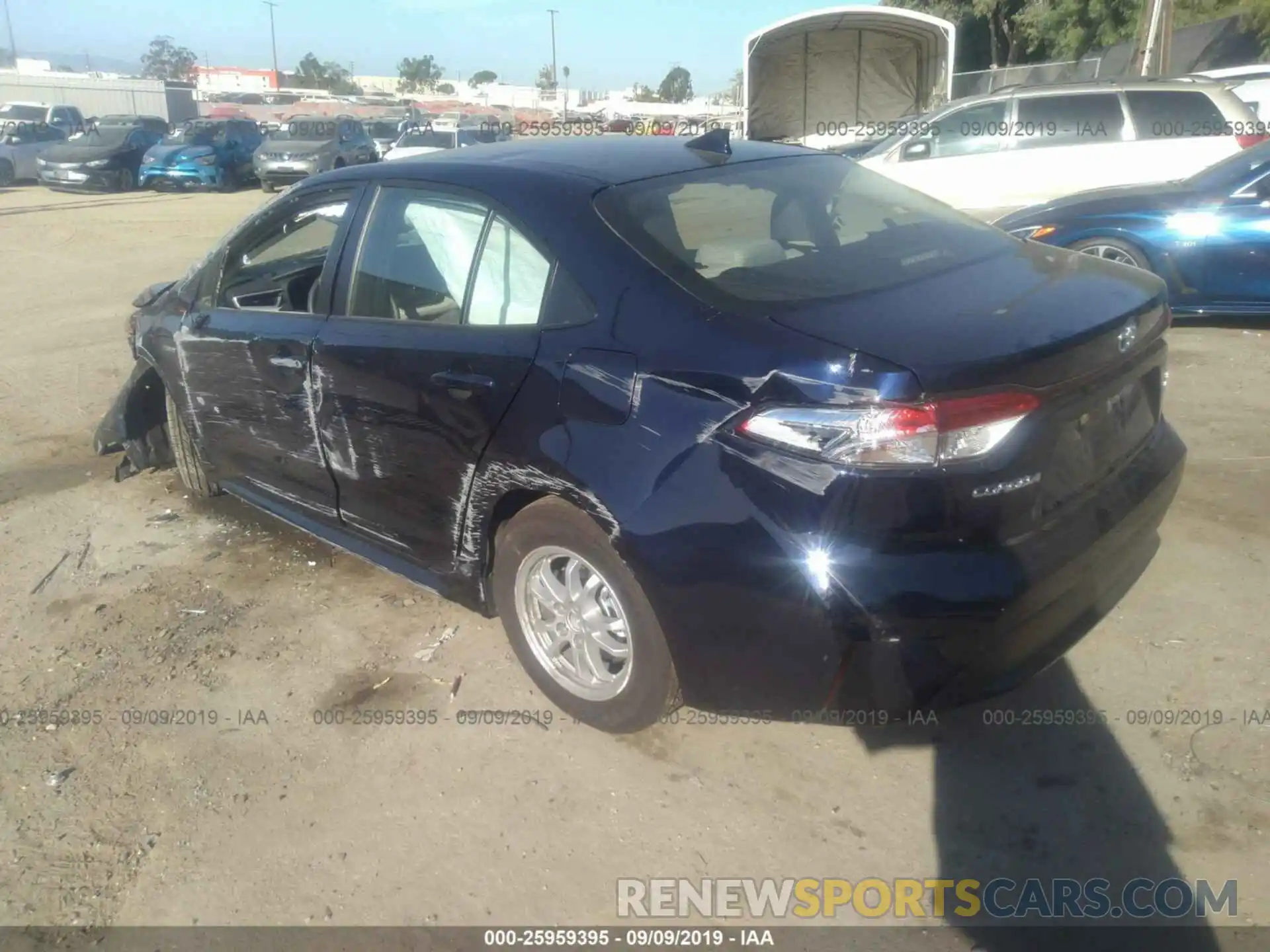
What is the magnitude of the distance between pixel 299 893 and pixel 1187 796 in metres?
2.43

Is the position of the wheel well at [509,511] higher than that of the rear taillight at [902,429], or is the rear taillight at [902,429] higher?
the rear taillight at [902,429]

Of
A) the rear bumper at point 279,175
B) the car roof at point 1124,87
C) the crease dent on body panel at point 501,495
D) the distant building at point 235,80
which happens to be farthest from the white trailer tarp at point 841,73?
the distant building at point 235,80

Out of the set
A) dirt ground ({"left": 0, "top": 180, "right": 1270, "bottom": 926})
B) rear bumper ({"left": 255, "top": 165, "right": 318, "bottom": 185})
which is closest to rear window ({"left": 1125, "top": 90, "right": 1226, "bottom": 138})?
dirt ground ({"left": 0, "top": 180, "right": 1270, "bottom": 926})

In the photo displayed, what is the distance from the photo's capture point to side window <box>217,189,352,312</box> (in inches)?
156

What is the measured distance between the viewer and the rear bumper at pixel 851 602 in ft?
8.14

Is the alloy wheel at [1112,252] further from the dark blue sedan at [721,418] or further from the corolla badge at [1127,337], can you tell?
the corolla badge at [1127,337]

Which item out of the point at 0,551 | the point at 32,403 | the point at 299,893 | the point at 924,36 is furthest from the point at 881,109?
the point at 299,893

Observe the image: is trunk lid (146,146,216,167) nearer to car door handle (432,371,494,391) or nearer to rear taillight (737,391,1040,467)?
car door handle (432,371,494,391)

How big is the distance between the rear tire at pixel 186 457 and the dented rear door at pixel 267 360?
0.38 meters

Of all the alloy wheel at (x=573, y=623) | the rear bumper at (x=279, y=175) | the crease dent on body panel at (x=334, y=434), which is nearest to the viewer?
the alloy wheel at (x=573, y=623)

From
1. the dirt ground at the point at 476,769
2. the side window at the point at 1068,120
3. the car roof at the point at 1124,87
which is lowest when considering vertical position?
the dirt ground at the point at 476,769

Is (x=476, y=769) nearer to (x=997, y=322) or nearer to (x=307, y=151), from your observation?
(x=997, y=322)

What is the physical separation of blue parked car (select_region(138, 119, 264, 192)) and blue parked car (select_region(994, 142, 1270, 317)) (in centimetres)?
2099

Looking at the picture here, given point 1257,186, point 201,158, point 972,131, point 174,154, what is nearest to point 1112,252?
point 1257,186
